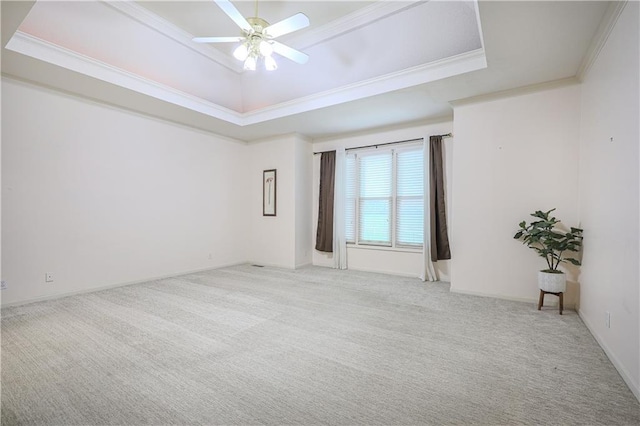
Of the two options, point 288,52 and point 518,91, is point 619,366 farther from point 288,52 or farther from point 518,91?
point 288,52

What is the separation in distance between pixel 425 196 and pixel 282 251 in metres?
3.06

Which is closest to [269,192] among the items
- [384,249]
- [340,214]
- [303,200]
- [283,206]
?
[283,206]

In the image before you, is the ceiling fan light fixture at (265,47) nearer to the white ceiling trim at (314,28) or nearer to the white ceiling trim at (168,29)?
the white ceiling trim at (314,28)

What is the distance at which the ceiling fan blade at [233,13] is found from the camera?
2.52 metres

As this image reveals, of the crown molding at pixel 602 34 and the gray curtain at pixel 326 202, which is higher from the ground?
the crown molding at pixel 602 34

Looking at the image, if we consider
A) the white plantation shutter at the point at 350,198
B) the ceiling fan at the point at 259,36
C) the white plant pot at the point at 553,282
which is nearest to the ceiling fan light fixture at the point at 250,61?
the ceiling fan at the point at 259,36

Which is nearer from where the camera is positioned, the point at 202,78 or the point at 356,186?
the point at 202,78

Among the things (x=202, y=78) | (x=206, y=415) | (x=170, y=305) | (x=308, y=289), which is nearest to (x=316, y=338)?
(x=206, y=415)

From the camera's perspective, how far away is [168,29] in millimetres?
3947

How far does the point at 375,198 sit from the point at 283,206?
1921 millimetres

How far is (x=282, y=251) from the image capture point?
239 inches

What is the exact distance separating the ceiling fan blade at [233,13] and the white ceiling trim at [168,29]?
174cm

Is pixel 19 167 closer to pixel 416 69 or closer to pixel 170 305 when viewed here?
pixel 170 305

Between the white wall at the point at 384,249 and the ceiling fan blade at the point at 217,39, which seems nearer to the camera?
the ceiling fan blade at the point at 217,39
